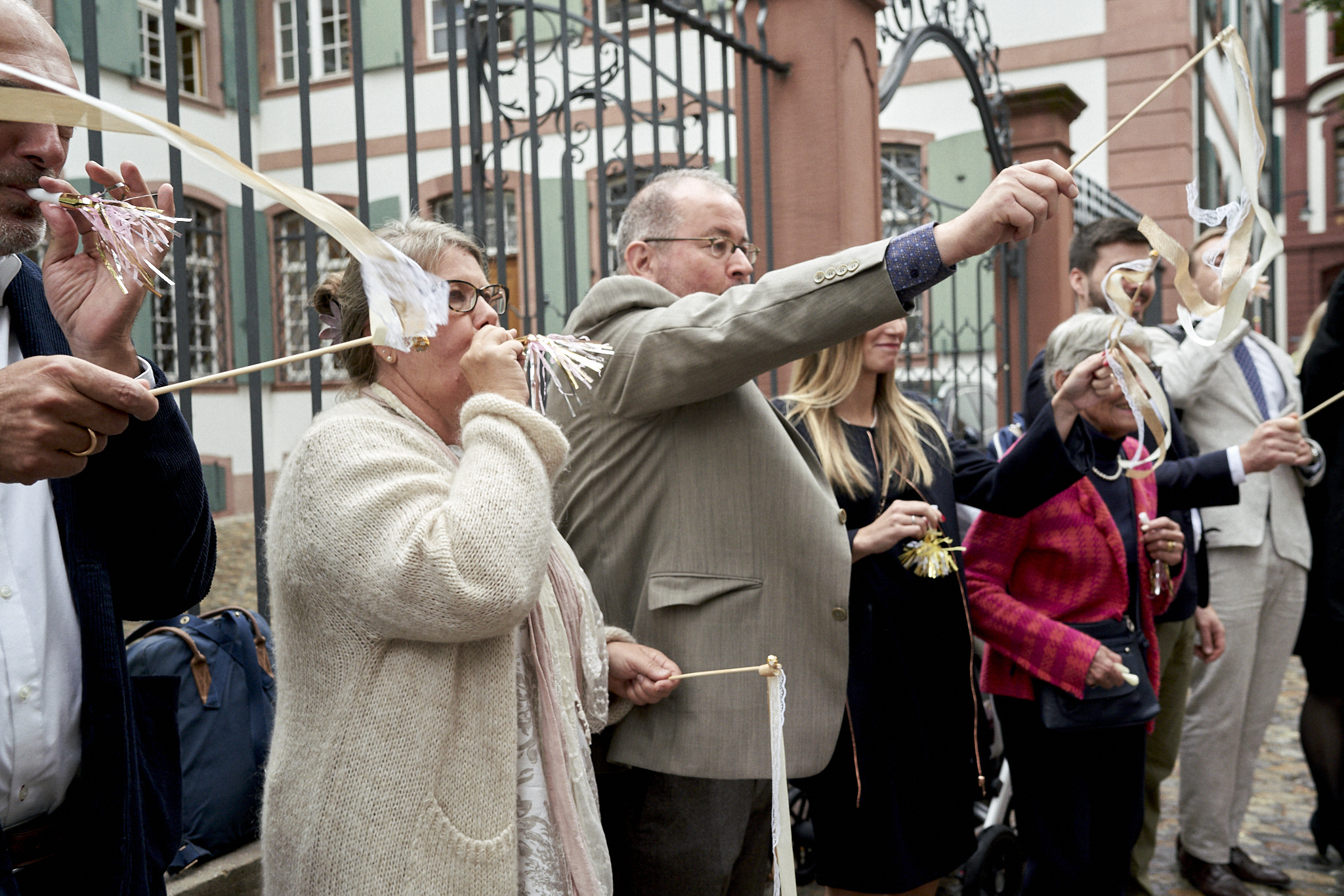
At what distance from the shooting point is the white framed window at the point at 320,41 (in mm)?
14867

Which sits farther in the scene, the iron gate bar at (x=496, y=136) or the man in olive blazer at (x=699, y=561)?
the iron gate bar at (x=496, y=136)

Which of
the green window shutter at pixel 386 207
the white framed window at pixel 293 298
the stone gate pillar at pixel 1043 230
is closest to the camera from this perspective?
the stone gate pillar at pixel 1043 230

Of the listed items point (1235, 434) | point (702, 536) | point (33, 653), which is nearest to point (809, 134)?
point (1235, 434)

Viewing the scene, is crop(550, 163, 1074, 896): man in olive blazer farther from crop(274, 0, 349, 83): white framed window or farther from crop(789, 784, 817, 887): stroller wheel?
crop(274, 0, 349, 83): white framed window

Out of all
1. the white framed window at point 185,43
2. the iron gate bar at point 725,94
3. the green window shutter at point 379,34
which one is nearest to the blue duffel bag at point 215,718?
the iron gate bar at point 725,94

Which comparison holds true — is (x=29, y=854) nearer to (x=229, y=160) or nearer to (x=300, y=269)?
(x=229, y=160)

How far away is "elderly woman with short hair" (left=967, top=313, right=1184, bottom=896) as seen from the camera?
2926mm

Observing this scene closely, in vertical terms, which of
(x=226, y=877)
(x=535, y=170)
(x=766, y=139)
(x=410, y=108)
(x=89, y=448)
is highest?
(x=766, y=139)

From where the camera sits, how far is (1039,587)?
3.08 m

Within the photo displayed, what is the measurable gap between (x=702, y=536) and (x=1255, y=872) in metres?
2.78

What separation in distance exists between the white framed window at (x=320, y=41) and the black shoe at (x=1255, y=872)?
13.5 metres

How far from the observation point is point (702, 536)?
7.42ft

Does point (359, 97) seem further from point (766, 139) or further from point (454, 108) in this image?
point (766, 139)

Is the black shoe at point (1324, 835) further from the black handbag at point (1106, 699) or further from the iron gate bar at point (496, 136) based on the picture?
the iron gate bar at point (496, 136)
